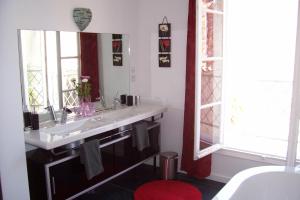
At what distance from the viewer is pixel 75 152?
2.60 meters

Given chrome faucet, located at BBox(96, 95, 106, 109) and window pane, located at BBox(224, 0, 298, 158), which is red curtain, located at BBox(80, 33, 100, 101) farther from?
window pane, located at BBox(224, 0, 298, 158)

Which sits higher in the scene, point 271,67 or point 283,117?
point 271,67

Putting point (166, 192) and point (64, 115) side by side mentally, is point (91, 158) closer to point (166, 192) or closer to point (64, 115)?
point (64, 115)

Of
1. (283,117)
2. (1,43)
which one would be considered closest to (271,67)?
(283,117)

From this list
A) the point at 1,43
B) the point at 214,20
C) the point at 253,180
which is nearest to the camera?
the point at 1,43

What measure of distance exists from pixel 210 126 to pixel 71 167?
1.57 m

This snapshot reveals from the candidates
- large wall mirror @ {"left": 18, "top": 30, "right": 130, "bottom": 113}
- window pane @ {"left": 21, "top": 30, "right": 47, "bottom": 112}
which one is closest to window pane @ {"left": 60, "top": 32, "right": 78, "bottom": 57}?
large wall mirror @ {"left": 18, "top": 30, "right": 130, "bottom": 113}

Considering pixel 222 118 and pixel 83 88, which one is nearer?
pixel 83 88

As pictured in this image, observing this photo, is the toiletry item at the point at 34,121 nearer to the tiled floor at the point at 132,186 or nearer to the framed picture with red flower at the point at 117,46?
the tiled floor at the point at 132,186

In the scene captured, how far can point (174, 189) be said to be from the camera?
2.84 meters

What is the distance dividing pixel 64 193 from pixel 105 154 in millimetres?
544

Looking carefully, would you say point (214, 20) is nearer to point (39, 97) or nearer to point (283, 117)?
point (39, 97)

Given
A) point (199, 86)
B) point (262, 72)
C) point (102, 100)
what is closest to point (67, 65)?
point (102, 100)

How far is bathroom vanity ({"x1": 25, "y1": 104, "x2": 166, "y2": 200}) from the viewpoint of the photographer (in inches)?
94.4
